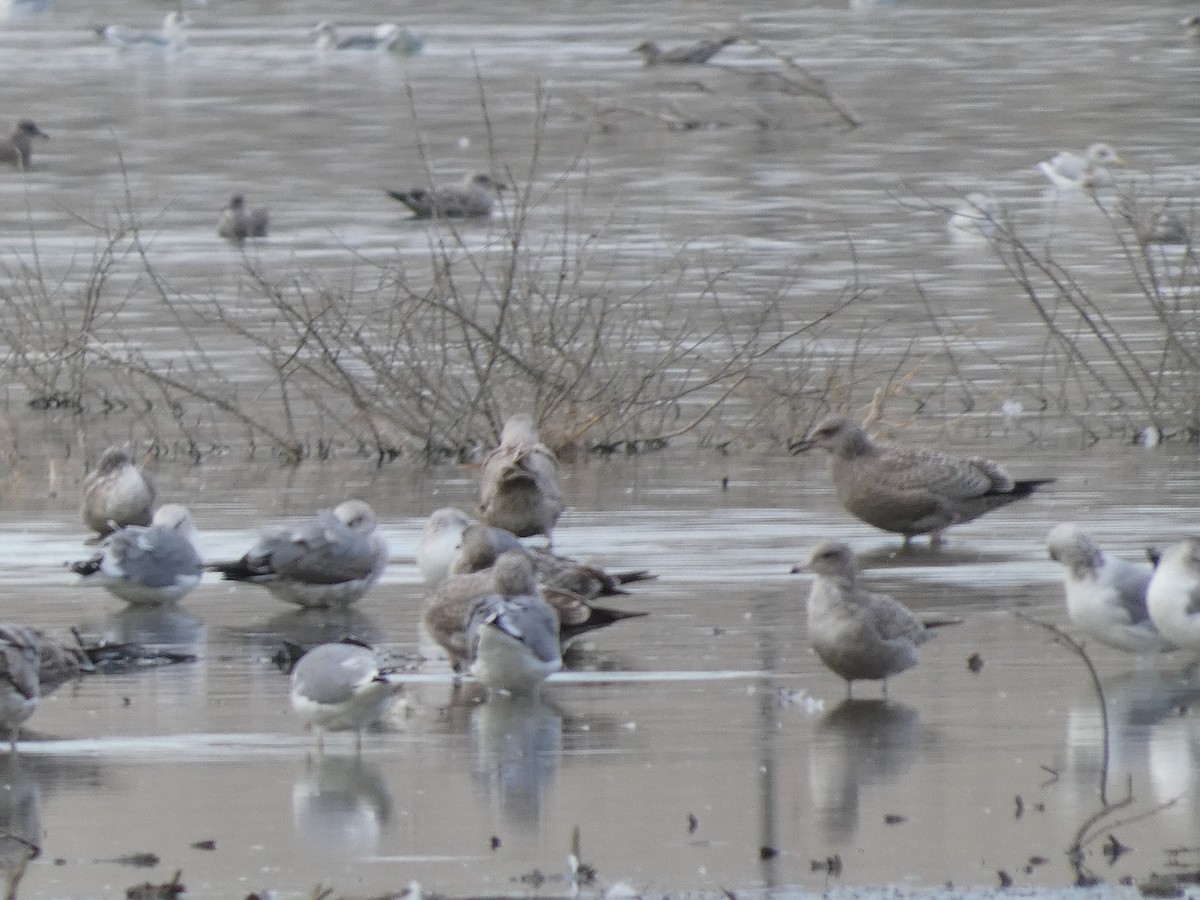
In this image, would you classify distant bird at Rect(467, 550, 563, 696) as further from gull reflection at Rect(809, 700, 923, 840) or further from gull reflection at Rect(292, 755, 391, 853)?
gull reflection at Rect(809, 700, 923, 840)

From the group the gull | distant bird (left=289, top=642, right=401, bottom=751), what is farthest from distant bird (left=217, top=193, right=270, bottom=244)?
distant bird (left=289, top=642, right=401, bottom=751)

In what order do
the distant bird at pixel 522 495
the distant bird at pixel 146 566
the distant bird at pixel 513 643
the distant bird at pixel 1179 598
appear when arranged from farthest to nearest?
the distant bird at pixel 522 495 < the distant bird at pixel 146 566 < the distant bird at pixel 1179 598 < the distant bird at pixel 513 643

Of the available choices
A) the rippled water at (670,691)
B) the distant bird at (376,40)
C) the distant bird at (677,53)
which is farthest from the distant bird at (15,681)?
the distant bird at (376,40)

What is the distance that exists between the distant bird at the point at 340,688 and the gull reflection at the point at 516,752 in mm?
347

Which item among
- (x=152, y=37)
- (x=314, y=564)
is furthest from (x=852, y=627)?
(x=152, y=37)

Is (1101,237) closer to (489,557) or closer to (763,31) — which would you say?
(489,557)

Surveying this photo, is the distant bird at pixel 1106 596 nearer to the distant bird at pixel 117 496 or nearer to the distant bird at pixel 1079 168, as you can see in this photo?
the distant bird at pixel 117 496

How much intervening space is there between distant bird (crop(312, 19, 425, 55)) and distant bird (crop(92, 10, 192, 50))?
9.30 ft

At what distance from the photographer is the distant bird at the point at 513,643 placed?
8180 millimetres

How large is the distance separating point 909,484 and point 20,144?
24272 millimetres

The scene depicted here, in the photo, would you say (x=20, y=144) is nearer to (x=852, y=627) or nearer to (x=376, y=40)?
(x=376, y=40)

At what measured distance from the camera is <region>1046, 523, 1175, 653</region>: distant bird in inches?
339

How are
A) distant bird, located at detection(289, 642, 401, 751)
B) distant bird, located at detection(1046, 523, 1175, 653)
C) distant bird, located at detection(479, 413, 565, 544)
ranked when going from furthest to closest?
1. distant bird, located at detection(479, 413, 565, 544)
2. distant bird, located at detection(1046, 523, 1175, 653)
3. distant bird, located at detection(289, 642, 401, 751)

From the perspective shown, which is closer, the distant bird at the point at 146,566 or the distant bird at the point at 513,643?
the distant bird at the point at 513,643
